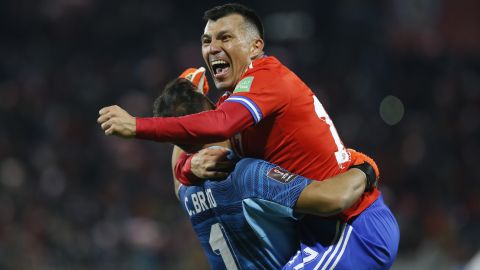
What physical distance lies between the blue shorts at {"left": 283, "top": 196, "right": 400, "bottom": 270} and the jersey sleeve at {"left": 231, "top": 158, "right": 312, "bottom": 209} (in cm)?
27

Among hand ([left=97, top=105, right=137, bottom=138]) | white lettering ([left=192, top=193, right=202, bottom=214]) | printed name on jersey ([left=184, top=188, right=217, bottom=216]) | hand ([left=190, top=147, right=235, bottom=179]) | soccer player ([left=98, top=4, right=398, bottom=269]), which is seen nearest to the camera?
hand ([left=97, top=105, right=137, bottom=138])

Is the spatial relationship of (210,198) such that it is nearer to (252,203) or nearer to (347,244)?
(252,203)

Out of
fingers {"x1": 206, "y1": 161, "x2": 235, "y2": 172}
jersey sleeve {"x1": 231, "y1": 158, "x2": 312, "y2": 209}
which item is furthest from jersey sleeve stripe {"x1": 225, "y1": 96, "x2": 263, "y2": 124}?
fingers {"x1": 206, "y1": 161, "x2": 235, "y2": 172}

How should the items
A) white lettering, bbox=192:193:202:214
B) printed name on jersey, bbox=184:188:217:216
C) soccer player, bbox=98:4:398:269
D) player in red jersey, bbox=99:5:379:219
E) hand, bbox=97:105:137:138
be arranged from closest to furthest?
hand, bbox=97:105:137:138
player in red jersey, bbox=99:5:379:219
soccer player, bbox=98:4:398:269
printed name on jersey, bbox=184:188:217:216
white lettering, bbox=192:193:202:214

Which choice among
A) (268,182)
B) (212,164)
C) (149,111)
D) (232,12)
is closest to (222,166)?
(212,164)

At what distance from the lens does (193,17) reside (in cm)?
1302

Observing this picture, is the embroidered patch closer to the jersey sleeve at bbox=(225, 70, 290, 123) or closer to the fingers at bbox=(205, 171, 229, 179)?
the jersey sleeve at bbox=(225, 70, 290, 123)

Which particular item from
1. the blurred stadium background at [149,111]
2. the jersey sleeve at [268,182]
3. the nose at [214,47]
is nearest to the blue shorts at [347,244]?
the jersey sleeve at [268,182]

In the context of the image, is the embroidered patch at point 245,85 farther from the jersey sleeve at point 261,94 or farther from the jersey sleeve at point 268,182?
the jersey sleeve at point 268,182

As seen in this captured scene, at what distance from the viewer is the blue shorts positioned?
4.00 metres

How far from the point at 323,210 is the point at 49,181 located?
246 inches

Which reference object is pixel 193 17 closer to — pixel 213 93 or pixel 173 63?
pixel 173 63

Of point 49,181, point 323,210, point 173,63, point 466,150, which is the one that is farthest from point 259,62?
point 173,63

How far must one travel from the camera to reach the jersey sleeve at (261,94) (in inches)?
149
